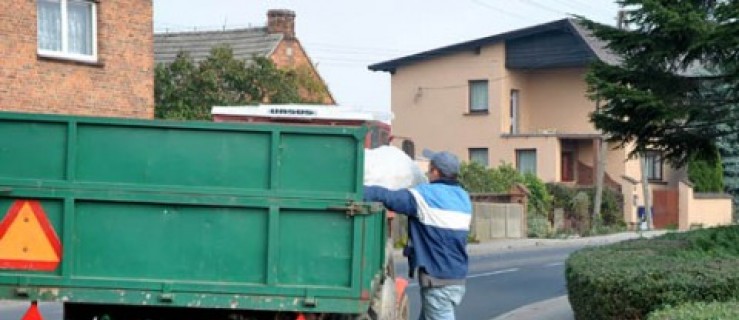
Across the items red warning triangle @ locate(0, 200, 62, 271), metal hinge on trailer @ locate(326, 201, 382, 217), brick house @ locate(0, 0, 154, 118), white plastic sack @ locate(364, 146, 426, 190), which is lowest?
red warning triangle @ locate(0, 200, 62, 271)

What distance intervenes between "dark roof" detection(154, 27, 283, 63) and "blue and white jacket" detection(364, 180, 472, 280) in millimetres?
33663

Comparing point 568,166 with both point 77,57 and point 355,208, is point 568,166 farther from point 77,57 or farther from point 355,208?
point 355,208

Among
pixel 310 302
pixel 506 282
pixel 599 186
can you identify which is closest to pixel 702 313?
pixel 310 302

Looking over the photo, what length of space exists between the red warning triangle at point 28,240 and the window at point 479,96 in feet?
148

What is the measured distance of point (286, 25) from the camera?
1740 inches

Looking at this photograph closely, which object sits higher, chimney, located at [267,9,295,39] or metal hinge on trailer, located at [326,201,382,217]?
chimney, located at [267,9,295,39]

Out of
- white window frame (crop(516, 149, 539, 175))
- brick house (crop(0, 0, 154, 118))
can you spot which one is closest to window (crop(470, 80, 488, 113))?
white window frame (crop(516, 149, 539, 175))

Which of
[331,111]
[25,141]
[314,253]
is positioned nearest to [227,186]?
[314,253]

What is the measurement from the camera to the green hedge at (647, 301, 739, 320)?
26.7ft

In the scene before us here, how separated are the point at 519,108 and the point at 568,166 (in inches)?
123

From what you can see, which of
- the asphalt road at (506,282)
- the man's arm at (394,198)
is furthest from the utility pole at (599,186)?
the man's arm at (394,198)

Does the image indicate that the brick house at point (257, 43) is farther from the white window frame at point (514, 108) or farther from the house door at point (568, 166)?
the house door at point (568, 166)

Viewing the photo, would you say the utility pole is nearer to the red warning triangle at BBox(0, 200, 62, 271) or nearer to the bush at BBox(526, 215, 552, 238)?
the bush at BBox(526, 215, 552, 238)

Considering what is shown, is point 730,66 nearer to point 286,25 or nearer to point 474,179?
point 474,179
